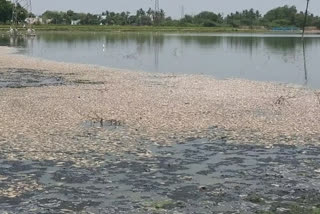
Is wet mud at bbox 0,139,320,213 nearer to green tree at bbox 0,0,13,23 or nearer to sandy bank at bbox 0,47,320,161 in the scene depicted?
sandy bank at bbox 0,47,320,161

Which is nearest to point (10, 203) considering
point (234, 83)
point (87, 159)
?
point (87, 159)

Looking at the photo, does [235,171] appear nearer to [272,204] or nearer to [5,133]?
[272,204]

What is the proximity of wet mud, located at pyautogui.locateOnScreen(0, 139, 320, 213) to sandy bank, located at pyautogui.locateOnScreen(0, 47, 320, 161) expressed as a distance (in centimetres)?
157

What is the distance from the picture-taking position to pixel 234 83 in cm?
3284

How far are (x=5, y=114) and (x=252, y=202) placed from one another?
12.3m

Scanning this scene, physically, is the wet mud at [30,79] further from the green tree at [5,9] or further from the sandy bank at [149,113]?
the green tree at [5,9]

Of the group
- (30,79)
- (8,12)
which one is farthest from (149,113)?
(8,12)

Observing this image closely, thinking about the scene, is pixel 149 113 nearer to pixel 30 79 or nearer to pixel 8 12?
pixel 30 79

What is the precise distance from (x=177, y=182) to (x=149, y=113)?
357 inches

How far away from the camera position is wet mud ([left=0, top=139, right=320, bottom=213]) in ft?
31.9

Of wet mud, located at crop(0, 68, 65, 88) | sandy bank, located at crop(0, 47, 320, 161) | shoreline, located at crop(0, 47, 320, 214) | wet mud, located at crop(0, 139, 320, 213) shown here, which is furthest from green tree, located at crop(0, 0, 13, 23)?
wet mud, located at crop(0, 139, 320, 213)

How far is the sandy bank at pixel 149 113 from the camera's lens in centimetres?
1570

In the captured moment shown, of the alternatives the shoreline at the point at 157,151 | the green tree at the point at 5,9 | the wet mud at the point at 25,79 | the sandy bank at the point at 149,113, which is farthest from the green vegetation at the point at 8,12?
the shoreline at the point at 157,151

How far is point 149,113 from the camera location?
66.4 feet
